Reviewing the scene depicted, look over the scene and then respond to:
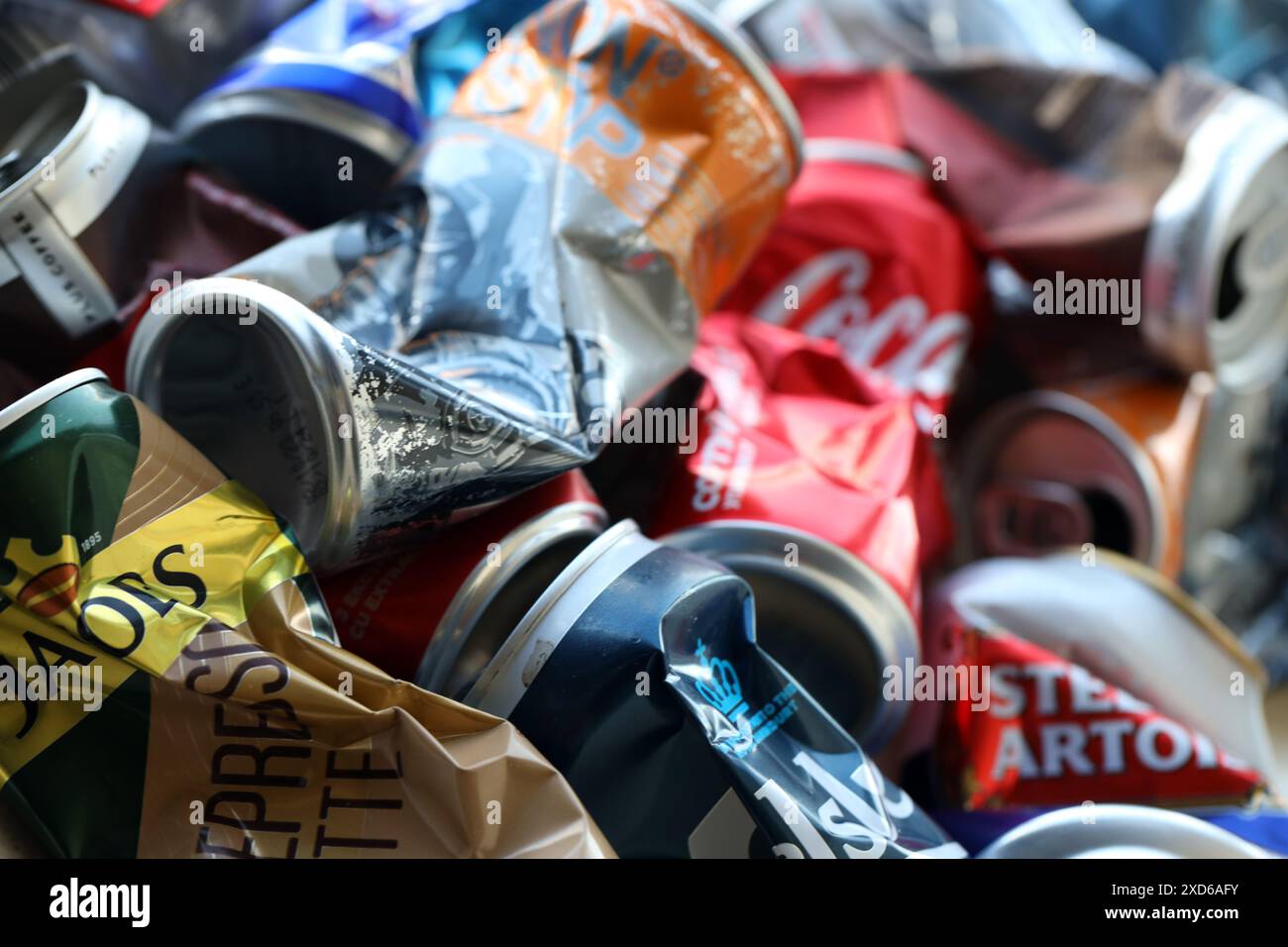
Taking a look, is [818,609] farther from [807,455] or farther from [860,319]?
[860,319]

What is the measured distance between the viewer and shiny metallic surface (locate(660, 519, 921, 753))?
791mm

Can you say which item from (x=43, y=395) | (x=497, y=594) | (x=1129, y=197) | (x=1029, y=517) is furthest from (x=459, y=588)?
(x=1129, y=197)

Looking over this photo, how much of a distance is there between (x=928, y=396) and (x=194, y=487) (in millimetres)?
628

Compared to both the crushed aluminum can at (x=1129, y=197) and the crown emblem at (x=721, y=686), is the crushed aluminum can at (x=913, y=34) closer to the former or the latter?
the crushed aluminum can at (x=1129, y=197)

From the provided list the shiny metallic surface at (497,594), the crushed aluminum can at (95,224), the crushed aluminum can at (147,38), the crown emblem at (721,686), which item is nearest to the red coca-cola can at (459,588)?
the shiny metallic surface at (497,594)

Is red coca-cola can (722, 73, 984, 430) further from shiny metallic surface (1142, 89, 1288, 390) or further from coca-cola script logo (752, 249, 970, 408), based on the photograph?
shiny metallic surface (1142, 89, 1288, 390)

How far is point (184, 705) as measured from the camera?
63 cm

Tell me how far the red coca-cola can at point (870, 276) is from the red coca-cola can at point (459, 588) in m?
0.42

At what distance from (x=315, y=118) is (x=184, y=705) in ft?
1.41

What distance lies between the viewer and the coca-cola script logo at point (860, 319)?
3.59ft

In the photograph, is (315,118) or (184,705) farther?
(315,118)
